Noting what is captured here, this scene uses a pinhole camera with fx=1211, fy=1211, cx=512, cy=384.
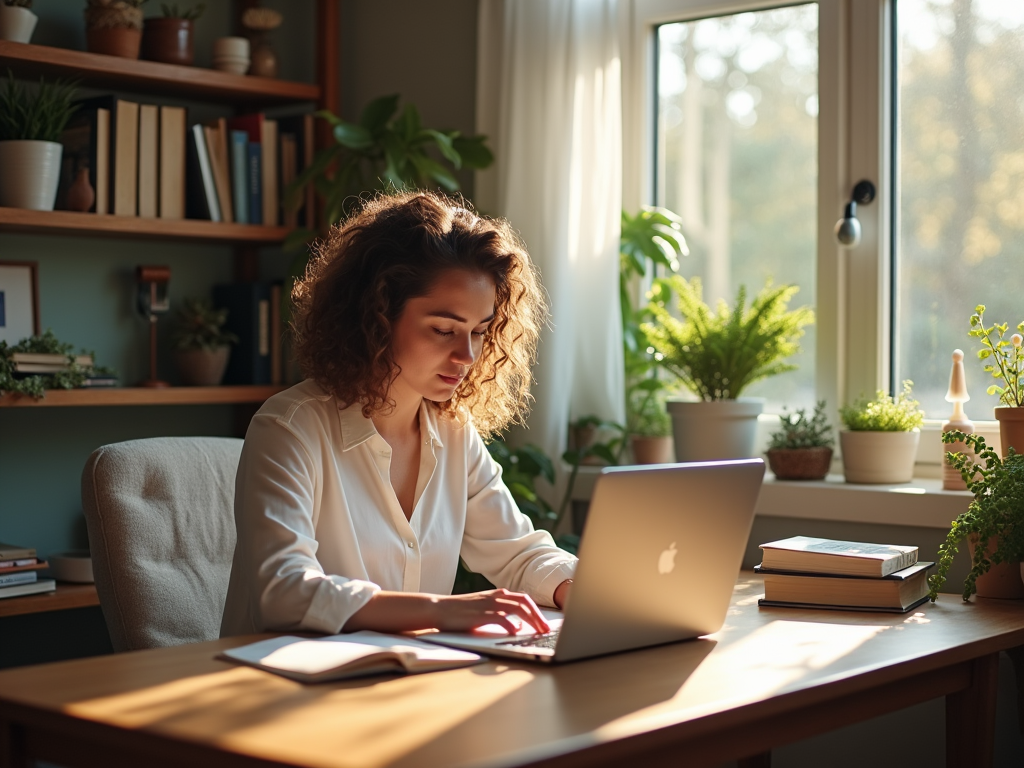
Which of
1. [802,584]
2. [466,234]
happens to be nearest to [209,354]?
[466,234]

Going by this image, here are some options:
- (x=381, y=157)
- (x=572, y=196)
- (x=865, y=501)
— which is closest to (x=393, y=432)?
(x=865, y=501)

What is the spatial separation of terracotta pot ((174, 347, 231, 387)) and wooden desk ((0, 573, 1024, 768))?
1.87 meters

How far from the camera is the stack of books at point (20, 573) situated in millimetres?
2773

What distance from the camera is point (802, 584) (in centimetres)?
192

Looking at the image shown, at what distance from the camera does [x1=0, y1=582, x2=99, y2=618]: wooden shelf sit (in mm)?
2742

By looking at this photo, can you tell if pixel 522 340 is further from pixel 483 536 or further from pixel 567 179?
pixel 567 179

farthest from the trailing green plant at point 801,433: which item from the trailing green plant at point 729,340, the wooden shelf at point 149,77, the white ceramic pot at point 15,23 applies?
the white ceramic pot at point 15,23

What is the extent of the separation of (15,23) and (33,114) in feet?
0.69

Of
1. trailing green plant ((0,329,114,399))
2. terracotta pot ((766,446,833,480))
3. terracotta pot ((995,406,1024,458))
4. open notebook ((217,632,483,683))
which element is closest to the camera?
open notebook ((217,632,483,683))

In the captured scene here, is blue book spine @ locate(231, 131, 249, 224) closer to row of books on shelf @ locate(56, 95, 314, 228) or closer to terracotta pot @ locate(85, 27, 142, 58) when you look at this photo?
row of books on shelf @ locate(56, 95, 314, 228)

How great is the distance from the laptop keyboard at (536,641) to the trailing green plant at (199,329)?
2004 millimetres

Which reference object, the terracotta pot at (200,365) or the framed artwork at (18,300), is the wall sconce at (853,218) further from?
the framed artwork at (18,300)

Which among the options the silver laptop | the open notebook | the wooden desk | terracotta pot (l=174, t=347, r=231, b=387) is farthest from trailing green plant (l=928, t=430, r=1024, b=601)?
terracotta pot (l=174, t=347, r=231, b=387)

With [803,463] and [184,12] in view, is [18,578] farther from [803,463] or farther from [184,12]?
[803,463]
